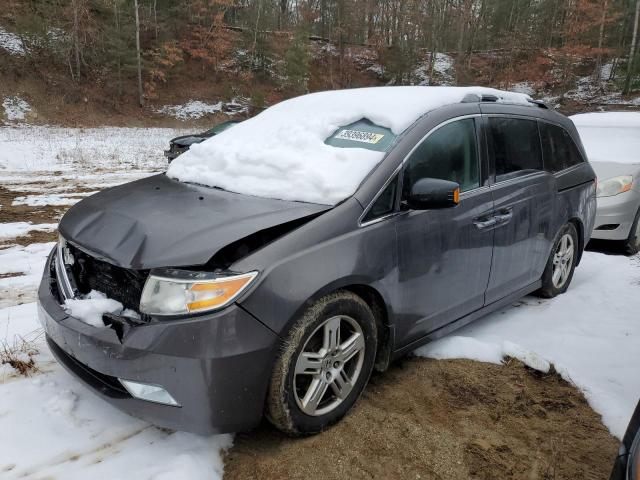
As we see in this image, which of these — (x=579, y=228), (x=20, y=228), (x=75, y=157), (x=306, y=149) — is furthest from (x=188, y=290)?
(x=75, y=157)

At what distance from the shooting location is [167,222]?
2.28 m

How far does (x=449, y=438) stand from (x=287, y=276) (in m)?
1.21

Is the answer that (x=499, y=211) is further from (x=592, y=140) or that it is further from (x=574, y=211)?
(x=592, y=140)

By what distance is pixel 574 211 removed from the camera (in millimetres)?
4105

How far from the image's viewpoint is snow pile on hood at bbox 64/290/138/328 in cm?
214

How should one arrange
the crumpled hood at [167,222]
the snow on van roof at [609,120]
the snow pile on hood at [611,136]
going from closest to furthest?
the crumpled hood at [167,222]
the snow pile on hood at [611,136]
the snow on van roof at [609,120]

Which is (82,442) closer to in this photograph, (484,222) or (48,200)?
(484,222)

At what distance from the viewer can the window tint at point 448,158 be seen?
8.94ft

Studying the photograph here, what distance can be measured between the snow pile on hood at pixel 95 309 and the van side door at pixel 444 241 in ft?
4.63

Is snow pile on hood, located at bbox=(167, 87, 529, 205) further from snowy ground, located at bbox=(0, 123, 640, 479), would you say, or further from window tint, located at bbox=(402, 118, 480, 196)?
snowy ground, located at bbox=(0, 123, 640, 479)

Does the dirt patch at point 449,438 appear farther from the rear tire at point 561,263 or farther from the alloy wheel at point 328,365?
the rear tire at point 561,263

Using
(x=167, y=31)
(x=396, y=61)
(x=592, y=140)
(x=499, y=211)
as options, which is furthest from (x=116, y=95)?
(x=499, y=211)

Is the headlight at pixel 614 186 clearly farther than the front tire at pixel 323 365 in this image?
Yes

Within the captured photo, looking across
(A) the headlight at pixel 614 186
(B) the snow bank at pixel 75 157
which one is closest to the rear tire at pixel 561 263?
(A) the headlight at pixel 614 186
